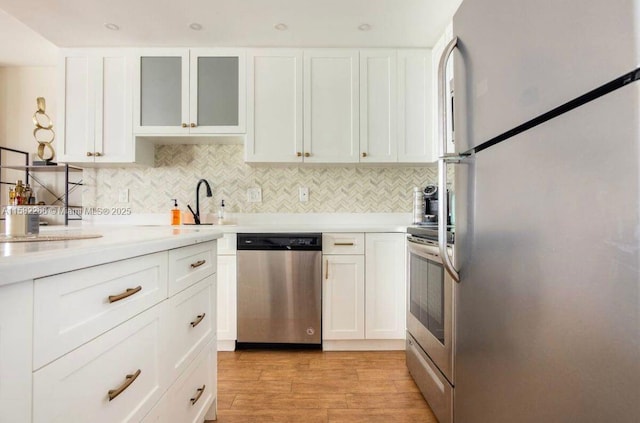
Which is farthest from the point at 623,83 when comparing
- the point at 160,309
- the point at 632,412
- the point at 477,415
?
the point at 160,309

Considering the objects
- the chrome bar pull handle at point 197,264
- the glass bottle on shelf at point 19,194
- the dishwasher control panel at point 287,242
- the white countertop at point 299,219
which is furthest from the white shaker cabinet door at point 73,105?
the chrome bar pull handle at point 197,264

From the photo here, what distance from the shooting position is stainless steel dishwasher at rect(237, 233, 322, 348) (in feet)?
7.72

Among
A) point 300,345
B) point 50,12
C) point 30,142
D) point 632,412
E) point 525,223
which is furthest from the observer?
point 30,142

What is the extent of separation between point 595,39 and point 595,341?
0.51 meters

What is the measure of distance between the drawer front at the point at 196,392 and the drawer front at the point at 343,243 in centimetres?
110

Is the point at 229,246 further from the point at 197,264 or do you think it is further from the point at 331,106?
the point at 331,106

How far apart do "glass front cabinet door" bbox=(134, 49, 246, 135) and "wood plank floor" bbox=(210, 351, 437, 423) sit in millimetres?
1791

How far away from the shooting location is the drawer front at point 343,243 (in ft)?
7.84

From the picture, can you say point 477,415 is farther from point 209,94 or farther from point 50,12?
point 50,12

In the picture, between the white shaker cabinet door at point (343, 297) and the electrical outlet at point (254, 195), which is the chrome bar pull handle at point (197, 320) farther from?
the electrical outlet at point (254, 195)

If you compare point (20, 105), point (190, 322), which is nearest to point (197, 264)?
point (190, 322)

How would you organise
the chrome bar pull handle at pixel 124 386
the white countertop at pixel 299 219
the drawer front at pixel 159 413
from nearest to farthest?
the chrome bar pull handle at pixel 124 386
the drawer front at pixel 159 413
the white countertop at pixel 299 219

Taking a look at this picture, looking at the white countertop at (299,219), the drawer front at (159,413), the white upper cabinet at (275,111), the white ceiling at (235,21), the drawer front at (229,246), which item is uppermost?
the white ceiling at (235,21)

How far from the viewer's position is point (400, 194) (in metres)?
2.96
